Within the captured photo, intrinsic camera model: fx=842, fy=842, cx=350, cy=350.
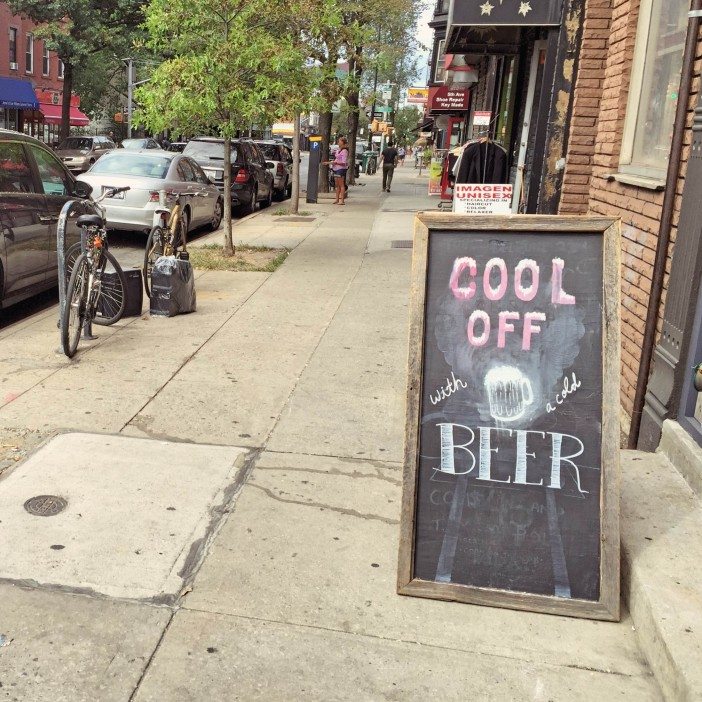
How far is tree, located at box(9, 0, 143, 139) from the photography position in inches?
1227

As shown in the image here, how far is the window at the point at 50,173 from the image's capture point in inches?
338

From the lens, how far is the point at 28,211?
7953mm

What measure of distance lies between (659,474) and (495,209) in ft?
8.81

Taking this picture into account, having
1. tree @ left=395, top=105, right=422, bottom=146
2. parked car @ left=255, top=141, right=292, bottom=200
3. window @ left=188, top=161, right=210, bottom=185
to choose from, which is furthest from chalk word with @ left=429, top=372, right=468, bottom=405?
tree @ left=395, top=105, right=422, bottom=146

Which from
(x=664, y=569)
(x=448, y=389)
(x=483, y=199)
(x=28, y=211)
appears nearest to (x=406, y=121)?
(x=28, y=211)

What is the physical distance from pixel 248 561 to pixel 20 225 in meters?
5.23

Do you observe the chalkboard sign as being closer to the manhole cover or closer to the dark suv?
the manhole cover

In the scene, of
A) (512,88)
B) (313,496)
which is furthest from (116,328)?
(512,88)

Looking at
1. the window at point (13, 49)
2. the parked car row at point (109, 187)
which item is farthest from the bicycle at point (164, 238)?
the window at point (13, 49)

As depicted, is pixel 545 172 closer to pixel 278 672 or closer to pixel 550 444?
pixel 550 444

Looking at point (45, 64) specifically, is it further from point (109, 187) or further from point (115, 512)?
point (115, 512)

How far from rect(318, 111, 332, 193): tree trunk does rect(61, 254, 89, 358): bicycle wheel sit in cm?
1800

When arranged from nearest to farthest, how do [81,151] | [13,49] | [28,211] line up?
[28,211], [81,151], [13,49]

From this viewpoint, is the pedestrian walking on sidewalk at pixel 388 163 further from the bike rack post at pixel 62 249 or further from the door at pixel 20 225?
the bike rack post at pixel 62 249
